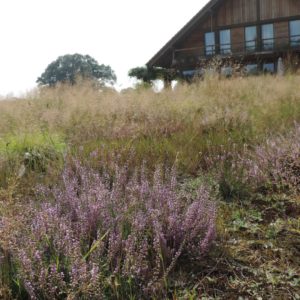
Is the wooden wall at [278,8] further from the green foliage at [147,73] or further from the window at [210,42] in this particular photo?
the green foliage at [147,73]

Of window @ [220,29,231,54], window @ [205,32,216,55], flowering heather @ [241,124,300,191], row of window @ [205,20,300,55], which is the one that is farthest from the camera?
window @ [205,32,216,55]

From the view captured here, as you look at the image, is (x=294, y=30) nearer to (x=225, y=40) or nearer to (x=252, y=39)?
(x=252, y=39)

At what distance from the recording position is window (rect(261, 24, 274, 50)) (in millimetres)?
27567

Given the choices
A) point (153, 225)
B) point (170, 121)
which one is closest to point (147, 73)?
point (170, 121)

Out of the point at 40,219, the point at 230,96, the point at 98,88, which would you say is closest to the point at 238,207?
the point at 40,219

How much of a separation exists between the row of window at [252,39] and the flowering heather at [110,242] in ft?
85.7

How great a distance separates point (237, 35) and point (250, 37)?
0.91m

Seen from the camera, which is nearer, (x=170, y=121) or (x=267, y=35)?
(x=170, y=121)

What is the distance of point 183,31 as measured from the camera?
28.1 metres

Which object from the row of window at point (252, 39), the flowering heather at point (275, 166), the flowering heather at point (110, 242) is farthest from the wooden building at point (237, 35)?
the flowering heather at point (110, 242)

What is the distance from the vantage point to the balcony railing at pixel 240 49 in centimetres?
2634

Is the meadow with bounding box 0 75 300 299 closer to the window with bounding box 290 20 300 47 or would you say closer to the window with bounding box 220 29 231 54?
the window with bounding box 290 20 300 47

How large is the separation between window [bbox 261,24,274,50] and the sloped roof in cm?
368

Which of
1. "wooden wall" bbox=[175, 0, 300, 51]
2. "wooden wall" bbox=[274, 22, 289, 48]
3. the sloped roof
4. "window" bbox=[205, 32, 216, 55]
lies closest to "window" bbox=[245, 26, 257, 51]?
"wooden wall" bbox=[175, 0, 300, 51]
